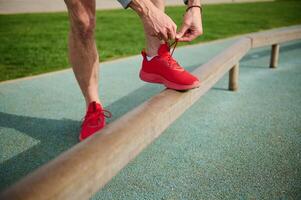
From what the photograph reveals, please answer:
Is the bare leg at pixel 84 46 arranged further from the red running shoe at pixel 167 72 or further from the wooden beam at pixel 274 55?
the wooden beam at pixel 274 55

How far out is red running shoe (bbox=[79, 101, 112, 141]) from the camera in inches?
79.6

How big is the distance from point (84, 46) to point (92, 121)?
0.45 meters

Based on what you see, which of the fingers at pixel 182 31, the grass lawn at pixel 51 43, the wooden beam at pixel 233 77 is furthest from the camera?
the grass lawn at pixel 51 43

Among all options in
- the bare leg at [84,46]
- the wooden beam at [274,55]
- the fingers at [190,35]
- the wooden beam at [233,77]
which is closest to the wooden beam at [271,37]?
the wooden beam at [274,55]

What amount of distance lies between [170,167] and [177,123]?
0.67 m

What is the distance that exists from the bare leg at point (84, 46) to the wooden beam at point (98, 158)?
61 centimetres

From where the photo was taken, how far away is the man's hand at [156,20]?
1545mm

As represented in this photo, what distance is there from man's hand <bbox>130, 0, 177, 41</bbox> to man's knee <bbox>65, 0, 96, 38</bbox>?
44 cm

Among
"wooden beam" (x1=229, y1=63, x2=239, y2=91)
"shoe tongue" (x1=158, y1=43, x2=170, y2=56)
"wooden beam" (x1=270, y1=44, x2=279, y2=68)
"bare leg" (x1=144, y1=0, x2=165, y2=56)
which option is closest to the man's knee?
"bare leg" (x1=144, y1=0, x2=165, y2=56)

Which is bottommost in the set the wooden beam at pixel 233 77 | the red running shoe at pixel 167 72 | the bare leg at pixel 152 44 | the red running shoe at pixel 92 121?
the wooden beam at pixel 233 77

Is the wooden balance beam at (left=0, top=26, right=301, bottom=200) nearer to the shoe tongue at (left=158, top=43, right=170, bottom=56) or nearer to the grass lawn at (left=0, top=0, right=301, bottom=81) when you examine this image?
the shoe tongue at (left=158, top=43, right=170, bottom=56)

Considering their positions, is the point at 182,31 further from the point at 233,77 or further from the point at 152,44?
the point at 233,77

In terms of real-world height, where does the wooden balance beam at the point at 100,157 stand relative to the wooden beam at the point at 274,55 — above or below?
above

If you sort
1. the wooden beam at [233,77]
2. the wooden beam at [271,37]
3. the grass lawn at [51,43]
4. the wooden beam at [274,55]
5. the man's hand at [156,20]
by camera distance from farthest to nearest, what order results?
the grass lawn at [51,43] < the wooden beam at [274,55] < the wooden beam at [271,37] < the wooden beam at [233,77] < the man's hand at [156,20]
